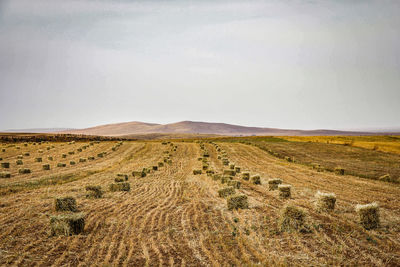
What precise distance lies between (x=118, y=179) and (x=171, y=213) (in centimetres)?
851

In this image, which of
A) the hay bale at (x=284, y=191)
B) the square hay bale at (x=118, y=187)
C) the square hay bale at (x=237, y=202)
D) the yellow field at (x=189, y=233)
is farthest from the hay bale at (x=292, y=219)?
the square hay bale at (x=118, y=187)

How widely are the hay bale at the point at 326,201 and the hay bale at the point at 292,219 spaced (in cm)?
279

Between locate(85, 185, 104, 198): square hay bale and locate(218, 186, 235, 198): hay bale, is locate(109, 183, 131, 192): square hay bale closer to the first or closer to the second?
locate(85, 185, 104, 198): square hay bale

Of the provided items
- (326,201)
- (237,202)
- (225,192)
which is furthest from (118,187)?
(326,201)

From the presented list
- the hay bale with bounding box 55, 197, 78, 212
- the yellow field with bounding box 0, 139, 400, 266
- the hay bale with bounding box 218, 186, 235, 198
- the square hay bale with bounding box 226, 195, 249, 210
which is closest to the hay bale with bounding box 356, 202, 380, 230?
the yellow field with bounding box 0, 139, 400, 266

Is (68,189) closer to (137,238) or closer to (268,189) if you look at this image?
(137,238)

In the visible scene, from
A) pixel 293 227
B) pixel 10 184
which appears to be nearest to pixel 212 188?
pixel 293 227

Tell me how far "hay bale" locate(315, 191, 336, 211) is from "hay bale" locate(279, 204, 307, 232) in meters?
2.79

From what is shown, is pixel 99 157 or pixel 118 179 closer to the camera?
pixel 118 179

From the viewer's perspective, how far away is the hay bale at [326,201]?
1182cm

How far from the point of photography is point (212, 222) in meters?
10.4

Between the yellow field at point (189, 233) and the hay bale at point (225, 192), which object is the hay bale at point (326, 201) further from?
the hay bale at point (225, 192)

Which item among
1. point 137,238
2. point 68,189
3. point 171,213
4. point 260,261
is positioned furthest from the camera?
point 68,189

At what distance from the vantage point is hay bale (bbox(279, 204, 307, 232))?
374 inches
